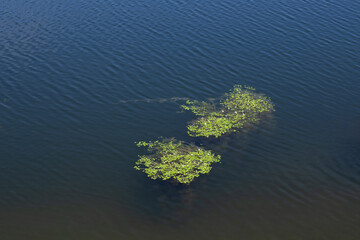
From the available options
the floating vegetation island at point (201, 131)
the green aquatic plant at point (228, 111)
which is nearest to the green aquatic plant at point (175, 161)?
the floating vegetation island at point (201, 131)

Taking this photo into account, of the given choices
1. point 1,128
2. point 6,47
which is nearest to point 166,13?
point 6,47

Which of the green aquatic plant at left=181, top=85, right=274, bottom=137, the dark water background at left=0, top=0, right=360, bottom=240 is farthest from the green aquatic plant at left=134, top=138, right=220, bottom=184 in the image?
the green aquatic plant at left=181, top=85, right=274, bottom=137

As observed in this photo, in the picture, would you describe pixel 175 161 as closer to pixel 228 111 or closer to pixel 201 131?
pixel 201 131

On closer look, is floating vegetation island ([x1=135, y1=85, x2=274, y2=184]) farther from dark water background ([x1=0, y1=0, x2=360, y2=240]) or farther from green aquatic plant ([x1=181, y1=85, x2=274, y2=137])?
dark water background ([x1=0, y1=0, x2=360, y2=240])

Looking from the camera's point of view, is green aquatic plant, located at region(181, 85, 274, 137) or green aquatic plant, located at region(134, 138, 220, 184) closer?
green aquatic plant, located at region(134, 138, 220, 184)

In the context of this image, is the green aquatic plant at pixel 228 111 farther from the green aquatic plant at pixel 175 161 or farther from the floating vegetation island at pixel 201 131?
the green aquatic plant at pixel 175 161

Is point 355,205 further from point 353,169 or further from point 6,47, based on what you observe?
point 6,47
